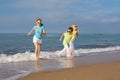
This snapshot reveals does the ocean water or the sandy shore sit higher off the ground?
the ocean water

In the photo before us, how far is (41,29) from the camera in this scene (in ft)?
48.7

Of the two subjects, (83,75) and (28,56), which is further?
(28,56)

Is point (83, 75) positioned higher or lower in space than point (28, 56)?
lower

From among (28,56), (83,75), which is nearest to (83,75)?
(83,75)

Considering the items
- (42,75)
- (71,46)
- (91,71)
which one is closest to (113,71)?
(91,71)

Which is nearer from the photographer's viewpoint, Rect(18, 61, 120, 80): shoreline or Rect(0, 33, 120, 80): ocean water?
Rect(18, 61, 120, 80): shoreline

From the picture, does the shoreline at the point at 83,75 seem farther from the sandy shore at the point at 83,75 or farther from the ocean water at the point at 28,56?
the ocean water at the point at 28,56

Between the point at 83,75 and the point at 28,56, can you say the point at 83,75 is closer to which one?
the point at 83,75

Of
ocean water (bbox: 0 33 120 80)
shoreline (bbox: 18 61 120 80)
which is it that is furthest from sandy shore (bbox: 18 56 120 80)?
ocean water (bbox: 0 33 120 80)

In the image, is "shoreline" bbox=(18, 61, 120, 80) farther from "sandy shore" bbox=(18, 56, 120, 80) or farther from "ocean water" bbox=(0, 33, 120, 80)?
"ocean water" bbox=(0, 33, 120, 80)

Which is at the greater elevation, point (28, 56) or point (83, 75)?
point (28, 56)

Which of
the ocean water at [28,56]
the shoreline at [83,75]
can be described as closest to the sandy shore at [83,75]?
the shoreline at [83,75]

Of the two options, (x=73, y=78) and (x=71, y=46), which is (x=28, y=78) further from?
(x=71, y=46)

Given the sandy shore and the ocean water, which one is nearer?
the sandy shore
